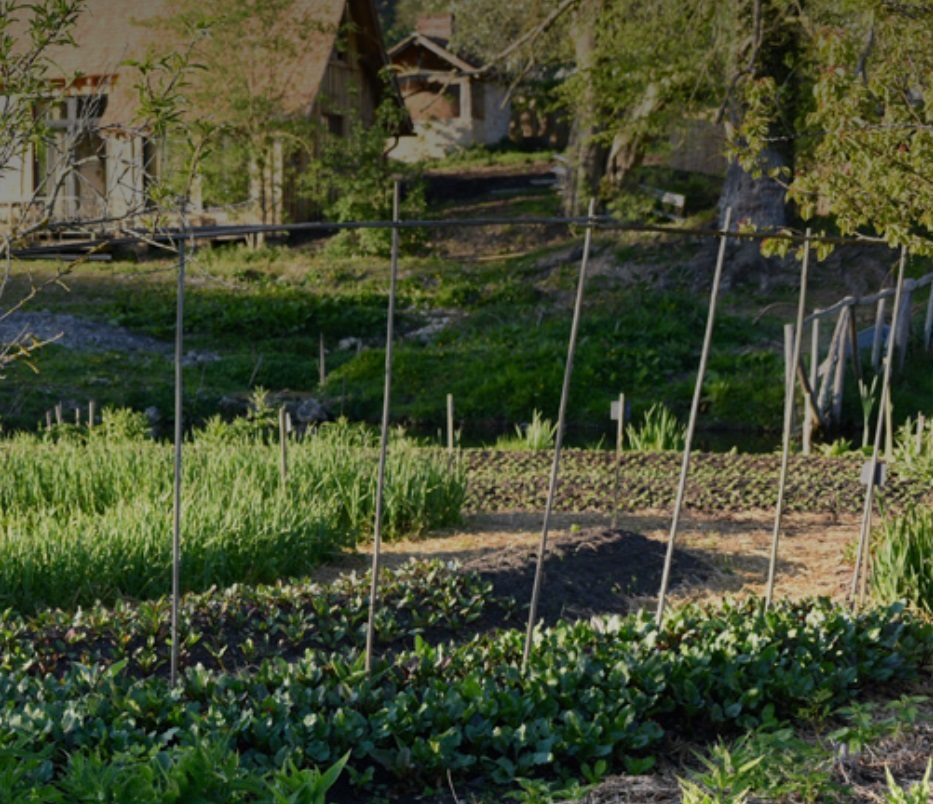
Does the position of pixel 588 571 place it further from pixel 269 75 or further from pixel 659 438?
pixel 269 75

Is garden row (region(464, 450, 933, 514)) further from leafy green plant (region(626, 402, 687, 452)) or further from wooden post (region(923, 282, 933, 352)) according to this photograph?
wooden post (region(923, 282, 933, 352))

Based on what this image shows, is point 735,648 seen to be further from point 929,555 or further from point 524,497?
point 524,497

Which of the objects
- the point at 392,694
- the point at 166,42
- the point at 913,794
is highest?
the point at 166,42

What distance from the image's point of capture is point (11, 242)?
3586 mm

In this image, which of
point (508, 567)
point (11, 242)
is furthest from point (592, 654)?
point (11, 242)

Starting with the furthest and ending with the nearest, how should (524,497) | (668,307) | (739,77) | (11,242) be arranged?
(668,307)
(739,77)
(524,497)
(11,242)

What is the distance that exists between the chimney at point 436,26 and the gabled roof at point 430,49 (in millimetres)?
339

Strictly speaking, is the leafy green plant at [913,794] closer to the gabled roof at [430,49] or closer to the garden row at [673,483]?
the garden row at [673,483]

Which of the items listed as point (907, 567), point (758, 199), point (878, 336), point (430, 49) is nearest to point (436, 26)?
point (430, 49)

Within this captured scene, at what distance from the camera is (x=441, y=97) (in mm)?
34781

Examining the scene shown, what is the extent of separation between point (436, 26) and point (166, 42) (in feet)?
41.2

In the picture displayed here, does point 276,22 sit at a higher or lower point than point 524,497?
higher

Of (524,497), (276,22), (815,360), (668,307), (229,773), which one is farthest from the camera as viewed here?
(276,22)

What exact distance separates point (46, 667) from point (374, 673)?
48.7 inches
